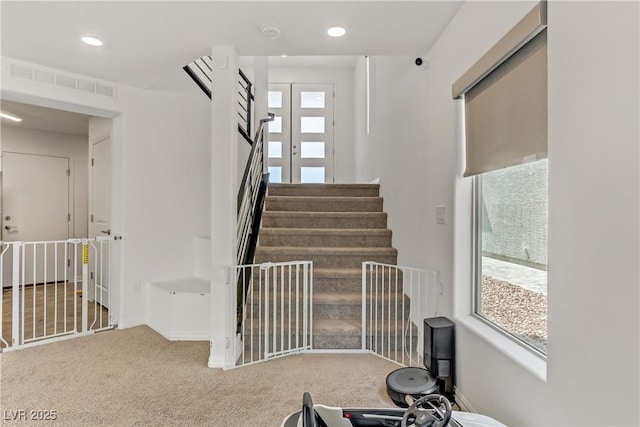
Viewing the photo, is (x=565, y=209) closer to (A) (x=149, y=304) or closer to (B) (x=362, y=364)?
(B) (x=362, y=364)

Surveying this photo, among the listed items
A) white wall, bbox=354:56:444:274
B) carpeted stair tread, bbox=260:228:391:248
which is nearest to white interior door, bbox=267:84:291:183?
white wall, bbox=354:56:444:274

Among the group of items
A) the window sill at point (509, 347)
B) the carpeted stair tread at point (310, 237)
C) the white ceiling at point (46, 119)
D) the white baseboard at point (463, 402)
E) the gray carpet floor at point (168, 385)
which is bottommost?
the gray carpet floor at point (168, 385)

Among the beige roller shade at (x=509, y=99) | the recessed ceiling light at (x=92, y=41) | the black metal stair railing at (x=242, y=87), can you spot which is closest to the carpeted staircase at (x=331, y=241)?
the black metal stair railing at (x=242, y=87)

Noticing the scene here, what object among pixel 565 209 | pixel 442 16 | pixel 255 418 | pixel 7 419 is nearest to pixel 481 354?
pixel 565 209

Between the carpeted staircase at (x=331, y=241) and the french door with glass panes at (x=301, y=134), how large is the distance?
6.74ft

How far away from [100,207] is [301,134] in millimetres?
3765

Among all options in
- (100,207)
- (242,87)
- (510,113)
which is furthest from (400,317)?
(242,87)

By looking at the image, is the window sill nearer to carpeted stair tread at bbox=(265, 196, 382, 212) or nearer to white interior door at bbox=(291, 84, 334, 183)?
carpeted stair tread at bbox=(265, 196, 382, 212)

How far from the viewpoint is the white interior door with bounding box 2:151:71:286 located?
16.8 ft

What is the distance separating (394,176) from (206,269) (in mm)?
2444

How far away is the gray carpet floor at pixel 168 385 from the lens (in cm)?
201

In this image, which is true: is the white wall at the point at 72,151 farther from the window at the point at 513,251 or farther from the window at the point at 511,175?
the window at the point at 513,251

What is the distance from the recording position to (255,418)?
1.98m

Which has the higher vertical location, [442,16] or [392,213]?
[442,16]
